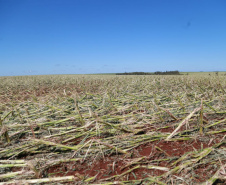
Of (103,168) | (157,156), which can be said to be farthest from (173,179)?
(103,168)

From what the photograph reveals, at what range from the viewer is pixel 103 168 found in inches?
57.1

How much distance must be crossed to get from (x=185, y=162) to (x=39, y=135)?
5.78 feet

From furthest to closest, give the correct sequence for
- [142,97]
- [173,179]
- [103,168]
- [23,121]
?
1. [142,97]
2. [23,121]
3. [103,168]
4. [173,179]

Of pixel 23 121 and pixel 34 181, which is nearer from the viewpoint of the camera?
pixel 34 181

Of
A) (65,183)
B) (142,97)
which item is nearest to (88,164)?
(65,183)

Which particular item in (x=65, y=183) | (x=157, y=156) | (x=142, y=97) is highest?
(x=142, y=97)

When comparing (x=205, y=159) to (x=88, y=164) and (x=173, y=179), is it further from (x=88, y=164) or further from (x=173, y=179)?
(x=88, y=164)

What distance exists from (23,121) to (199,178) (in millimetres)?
2391

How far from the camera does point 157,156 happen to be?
4.96ft

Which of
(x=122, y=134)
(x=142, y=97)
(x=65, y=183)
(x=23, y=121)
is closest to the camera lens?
(x=65, y=183)

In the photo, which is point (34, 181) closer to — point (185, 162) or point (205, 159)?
point (185, 162)

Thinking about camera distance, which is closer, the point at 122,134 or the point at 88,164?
the point at 88,164

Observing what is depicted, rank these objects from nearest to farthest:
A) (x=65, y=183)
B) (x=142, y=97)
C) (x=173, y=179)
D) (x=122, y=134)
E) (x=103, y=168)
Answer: (x=173, y=179) < (x=65, y=183) < (x=103, y=168) < (x=122, y=134) < (x=142, y=97)

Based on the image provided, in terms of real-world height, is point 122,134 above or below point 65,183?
above
